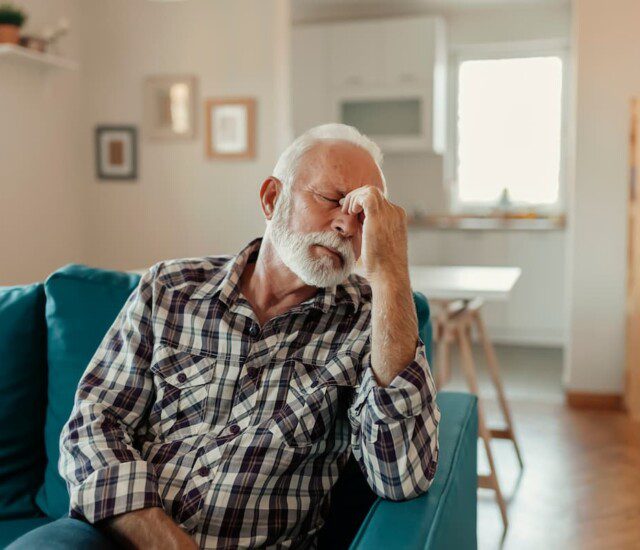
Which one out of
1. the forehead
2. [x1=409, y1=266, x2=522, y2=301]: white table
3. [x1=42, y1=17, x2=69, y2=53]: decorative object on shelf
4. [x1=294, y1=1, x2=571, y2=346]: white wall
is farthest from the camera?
[x1=294, y1=1, x2=571, y2=346]: white wall

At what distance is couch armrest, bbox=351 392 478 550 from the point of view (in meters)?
1.12

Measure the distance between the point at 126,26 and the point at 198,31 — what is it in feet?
1.46

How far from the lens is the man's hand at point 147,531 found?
119cm

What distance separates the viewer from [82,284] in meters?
1.65

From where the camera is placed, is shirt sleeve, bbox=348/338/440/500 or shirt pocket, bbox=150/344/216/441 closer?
shirt sleeve, bbox=348/338/440/500

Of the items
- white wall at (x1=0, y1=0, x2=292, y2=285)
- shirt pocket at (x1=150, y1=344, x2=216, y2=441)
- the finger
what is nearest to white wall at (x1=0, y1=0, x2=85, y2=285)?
white wall at (x1=0, y1=0, x2=292, y2=285)

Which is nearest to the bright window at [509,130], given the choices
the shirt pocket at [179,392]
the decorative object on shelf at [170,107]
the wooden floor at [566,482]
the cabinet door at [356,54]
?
the cabinet door at [356,54]

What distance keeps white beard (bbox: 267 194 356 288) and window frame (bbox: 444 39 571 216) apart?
501 cm

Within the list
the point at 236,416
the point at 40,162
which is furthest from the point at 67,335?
the point at 40,162

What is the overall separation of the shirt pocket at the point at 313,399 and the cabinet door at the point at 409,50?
4.78 metres

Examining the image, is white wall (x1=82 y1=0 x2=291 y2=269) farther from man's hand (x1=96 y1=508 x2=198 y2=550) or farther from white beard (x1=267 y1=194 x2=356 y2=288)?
man's hand (x1=96 y1=508 x2=198 y2=550)

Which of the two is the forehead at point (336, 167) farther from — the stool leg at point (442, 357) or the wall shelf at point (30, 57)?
the wall shelf at point (30, 57)

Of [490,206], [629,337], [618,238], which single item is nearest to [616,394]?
[629,337]

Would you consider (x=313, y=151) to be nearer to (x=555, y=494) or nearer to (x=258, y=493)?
(x=258, y=493)
